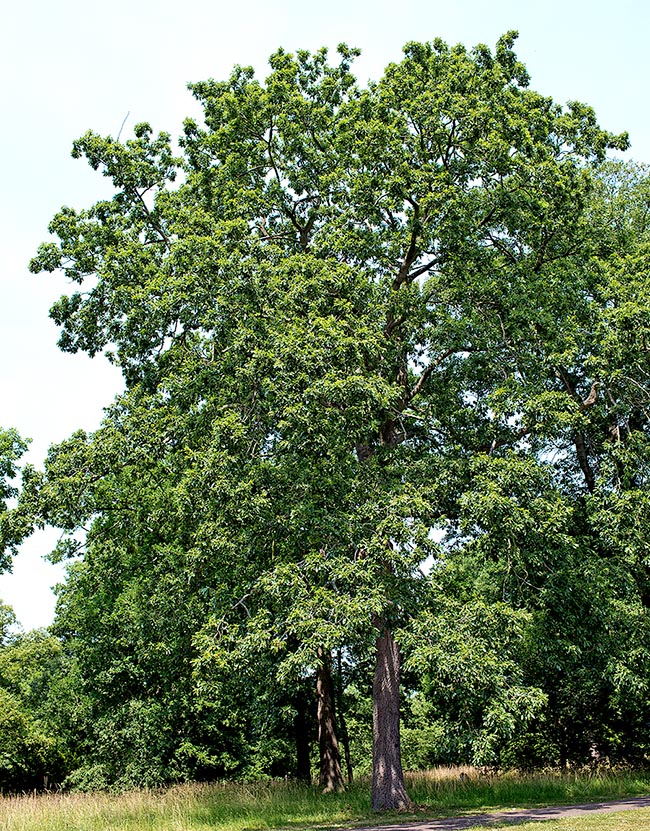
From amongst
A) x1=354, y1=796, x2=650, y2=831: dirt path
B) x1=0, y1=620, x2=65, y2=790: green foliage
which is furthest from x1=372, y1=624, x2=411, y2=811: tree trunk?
x1=0, y1=620, x2=65, y2=790: green foliage

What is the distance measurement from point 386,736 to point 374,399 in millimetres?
7317

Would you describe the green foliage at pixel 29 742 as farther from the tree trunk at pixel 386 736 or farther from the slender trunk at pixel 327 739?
the tree trunk at pixel 386 736

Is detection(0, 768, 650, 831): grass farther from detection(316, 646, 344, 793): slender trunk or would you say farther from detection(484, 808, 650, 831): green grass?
detection(316, 646, 344, 793): slender trunk

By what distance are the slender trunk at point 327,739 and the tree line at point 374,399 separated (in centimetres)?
31

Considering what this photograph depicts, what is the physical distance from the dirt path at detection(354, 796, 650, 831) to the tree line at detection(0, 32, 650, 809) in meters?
1.13

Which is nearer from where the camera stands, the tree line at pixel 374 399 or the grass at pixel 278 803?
the tree line at pixel 374 399

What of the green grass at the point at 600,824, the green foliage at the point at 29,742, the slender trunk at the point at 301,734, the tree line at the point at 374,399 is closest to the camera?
the green grass at the point at 600,824

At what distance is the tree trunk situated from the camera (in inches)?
607

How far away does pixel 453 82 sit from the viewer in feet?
54.8

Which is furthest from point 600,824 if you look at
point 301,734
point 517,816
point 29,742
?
point 29,742

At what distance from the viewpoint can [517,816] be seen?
43.9 feet

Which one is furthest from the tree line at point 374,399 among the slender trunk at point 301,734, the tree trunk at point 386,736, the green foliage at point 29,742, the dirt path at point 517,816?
the green foliage at point 29,742

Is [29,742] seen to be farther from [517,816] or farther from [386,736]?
[517,816]

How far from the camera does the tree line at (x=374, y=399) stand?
44.0 ft
